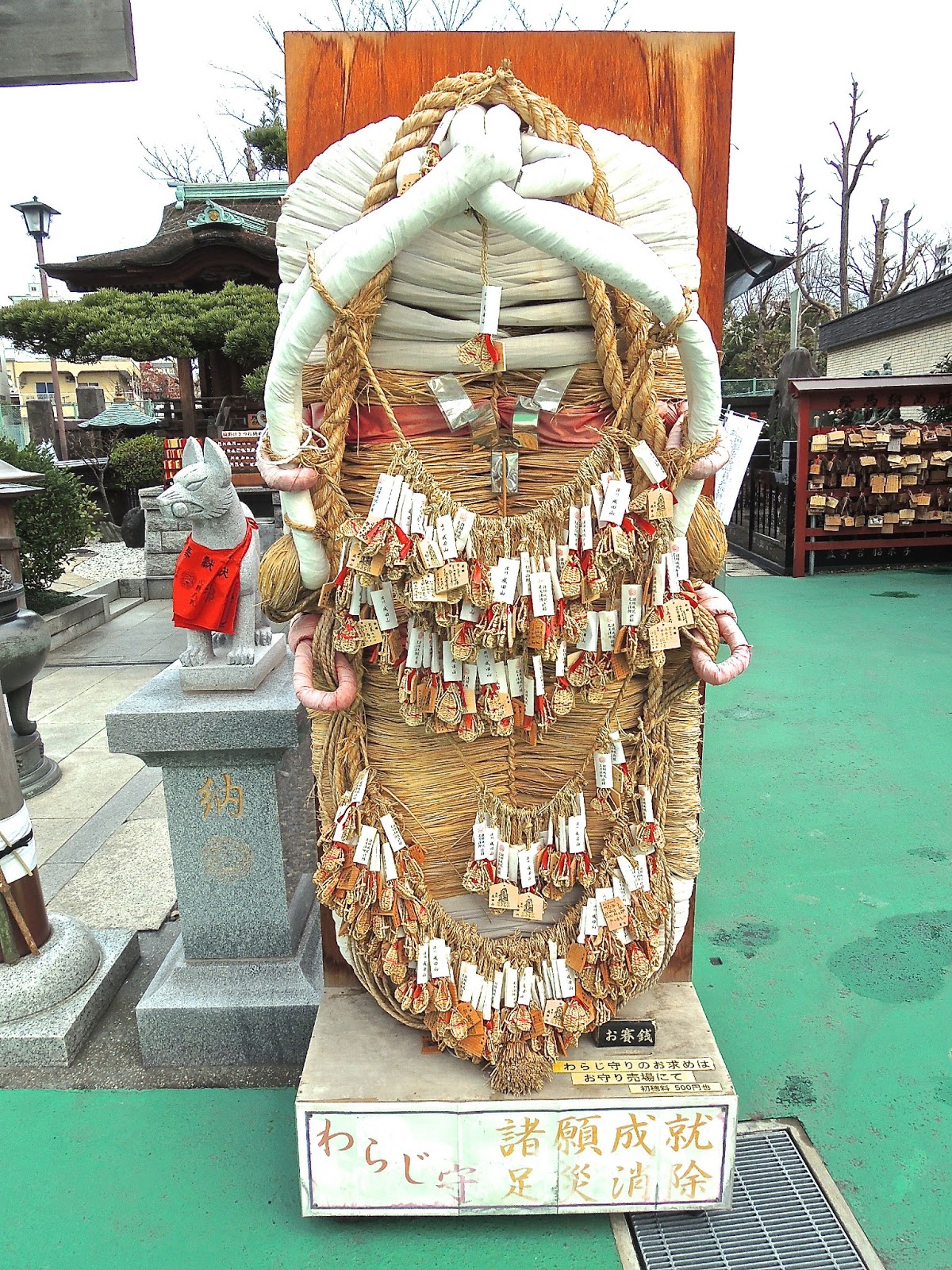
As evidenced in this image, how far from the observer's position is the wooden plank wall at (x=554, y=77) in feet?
5.57

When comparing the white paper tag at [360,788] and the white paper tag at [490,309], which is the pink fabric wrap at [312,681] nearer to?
the white paper tag at [360,788]

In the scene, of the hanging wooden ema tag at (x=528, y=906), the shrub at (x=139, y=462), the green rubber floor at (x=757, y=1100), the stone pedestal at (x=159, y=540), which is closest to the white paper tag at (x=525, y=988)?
the hanging wooden ema tag at (x=528, y=906)

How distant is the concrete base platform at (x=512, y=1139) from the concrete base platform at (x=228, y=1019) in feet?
1.95

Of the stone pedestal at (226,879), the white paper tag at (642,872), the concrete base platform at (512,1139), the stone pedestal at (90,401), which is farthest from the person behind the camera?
the stone pedestal at (90,401)

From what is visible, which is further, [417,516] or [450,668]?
[450,668]

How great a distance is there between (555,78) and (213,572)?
170cm

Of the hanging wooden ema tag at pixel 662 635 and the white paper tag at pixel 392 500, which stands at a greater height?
the white paper tag at pixel 392 500

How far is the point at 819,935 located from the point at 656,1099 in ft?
4.84

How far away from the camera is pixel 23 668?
4512mm

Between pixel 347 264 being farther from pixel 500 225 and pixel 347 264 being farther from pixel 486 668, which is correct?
pixel 486 668

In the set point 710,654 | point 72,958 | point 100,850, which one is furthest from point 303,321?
point 100,850

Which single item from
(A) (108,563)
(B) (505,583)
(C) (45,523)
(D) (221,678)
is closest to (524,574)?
(B) (505,583)

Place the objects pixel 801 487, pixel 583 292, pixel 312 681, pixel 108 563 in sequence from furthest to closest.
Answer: pixel 108 563
pixel 801 487
pixel 312 681
pixel 583 292

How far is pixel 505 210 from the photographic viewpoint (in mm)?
1321
